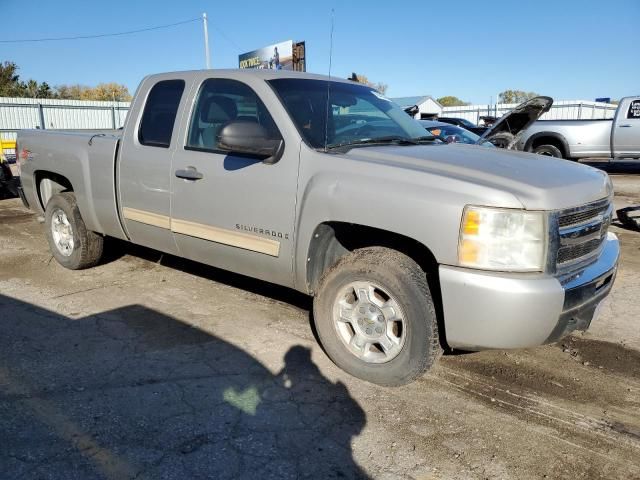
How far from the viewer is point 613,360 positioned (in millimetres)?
3605

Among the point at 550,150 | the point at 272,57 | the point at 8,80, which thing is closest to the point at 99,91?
the point at 8,80

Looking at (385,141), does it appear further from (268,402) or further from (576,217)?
(268,402)

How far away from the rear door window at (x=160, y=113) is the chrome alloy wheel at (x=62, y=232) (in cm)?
159

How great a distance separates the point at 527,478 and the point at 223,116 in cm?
307

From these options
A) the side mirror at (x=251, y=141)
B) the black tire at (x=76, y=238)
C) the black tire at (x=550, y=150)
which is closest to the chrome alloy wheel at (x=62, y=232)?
the black tire at (x=76, y=238)

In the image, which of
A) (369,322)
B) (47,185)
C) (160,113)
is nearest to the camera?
(369,322)

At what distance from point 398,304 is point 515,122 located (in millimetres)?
4877

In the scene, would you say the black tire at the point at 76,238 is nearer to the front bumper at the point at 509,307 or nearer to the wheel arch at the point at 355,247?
the wheel arch at the point at 355,247

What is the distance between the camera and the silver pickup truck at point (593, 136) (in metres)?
13.2

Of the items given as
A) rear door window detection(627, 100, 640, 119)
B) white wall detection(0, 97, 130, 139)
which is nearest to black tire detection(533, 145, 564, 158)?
rear door window detection(627, 100, 640, 119)

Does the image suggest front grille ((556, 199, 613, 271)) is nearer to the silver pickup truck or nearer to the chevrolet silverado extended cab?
the chevrolet silverado extended cab

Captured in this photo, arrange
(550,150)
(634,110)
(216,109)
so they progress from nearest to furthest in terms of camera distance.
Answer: (216,109), (634,110), (550,150)

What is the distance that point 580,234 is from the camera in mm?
2924

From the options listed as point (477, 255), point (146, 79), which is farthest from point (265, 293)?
point (477, 255)
